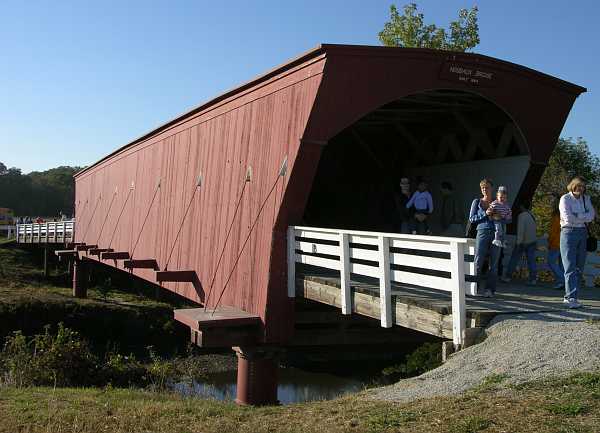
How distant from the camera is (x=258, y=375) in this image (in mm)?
10633

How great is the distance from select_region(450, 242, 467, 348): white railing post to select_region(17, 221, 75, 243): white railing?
84.6 feet

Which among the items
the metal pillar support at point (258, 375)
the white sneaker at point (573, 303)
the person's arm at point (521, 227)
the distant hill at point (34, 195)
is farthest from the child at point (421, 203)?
the distant hill at point (34, 195)

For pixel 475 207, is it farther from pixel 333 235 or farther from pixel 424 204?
pixel 424 204

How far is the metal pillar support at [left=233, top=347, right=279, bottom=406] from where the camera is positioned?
34.7ft

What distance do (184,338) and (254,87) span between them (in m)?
15.3

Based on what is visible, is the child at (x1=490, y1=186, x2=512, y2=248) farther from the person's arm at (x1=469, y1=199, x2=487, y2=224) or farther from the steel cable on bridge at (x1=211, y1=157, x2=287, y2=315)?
the steel cable on bridge at (x1=211, y1=157, x2=287, y2=315)

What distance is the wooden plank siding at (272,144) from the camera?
9.46 m

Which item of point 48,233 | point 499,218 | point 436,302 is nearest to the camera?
point 436,302

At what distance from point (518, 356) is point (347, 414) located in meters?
1.53

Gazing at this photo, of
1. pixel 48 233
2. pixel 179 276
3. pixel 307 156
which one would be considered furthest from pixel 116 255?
pixel 48 233

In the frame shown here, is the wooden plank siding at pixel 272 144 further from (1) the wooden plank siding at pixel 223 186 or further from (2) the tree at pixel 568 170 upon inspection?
(2) the tree at pixel 568 170

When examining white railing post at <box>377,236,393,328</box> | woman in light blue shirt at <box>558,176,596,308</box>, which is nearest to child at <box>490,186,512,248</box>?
woman in light blue shirt at <box>558,176,596,308</box>

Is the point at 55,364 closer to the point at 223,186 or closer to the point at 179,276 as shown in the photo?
the point at 179,276

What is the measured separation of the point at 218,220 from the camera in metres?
12.5
